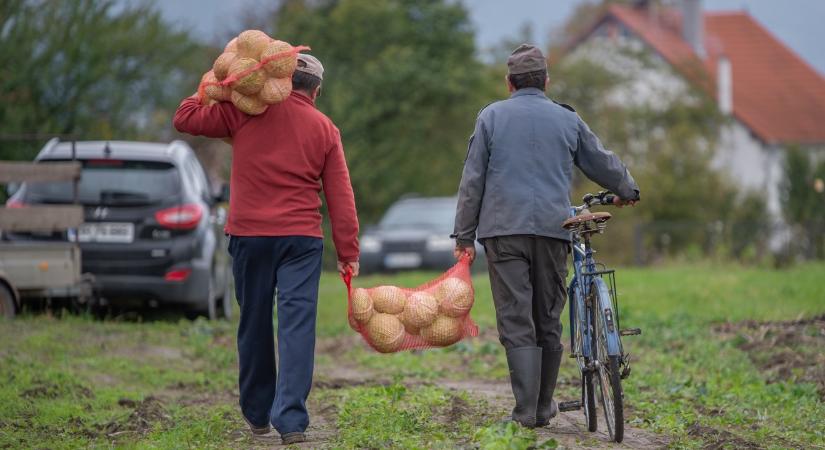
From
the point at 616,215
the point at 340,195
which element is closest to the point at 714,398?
the point at 340,195

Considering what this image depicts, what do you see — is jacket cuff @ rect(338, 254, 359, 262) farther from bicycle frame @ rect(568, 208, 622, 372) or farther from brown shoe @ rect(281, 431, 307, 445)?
bicycle frame @ rect(568, 208, 622, 372)

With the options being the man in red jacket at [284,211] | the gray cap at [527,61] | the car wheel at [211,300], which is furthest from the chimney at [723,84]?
the man in red jacket at [284,211]

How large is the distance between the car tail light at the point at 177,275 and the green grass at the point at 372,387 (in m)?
0.46

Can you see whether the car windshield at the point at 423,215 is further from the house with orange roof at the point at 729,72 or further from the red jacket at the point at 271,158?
the house with orange roof at the point at 729,72

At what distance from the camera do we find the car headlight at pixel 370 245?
830 inches

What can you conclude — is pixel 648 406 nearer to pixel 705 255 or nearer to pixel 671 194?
pixel 705 255

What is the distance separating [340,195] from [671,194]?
99.3 ft

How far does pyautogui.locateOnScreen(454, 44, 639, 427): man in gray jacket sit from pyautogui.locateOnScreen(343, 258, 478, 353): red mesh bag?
30 cm

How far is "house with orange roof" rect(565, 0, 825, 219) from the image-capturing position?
44.7 m

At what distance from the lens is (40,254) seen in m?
11.5

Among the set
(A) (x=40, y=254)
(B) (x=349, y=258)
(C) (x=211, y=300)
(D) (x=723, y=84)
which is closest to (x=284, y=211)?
(B) (x=349, y=258)

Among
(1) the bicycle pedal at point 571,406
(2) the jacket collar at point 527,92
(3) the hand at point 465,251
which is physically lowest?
(1) the bicycle pedal at point 571,406

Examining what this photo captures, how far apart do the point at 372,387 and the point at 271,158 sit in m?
2.47

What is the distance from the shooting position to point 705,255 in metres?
25.1
